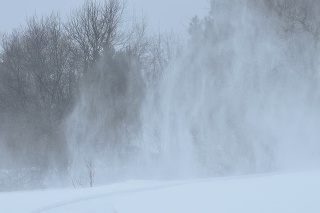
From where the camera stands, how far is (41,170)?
892 inches

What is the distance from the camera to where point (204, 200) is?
628 cm

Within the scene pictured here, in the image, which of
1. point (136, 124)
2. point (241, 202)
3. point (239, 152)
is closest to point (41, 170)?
point (136, 124)

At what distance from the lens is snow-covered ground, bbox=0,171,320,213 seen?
213 inches

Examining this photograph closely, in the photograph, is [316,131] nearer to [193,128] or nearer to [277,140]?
[277,140]

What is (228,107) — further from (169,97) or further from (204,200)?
(204,200)

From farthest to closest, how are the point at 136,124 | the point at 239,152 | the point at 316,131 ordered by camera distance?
the point at 136,124 → the point at 239,152 → the point at 316,131

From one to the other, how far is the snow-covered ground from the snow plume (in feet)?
32.3

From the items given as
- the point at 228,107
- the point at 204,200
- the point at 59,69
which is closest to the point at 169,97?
the point at 228,107

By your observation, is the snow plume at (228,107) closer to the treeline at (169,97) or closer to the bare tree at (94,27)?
the treeline at (169,97)

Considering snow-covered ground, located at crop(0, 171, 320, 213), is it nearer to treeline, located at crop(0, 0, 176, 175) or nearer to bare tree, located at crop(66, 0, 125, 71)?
treeline, located at crop(0, 0, 176, 175)

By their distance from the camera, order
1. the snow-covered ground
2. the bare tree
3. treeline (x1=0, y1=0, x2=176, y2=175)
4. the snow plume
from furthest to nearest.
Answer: the bare tree < treeline (x1=0, y1=0, x2=176, y2=175) < the snow plume < the snow-covered ground

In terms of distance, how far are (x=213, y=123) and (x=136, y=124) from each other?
411 cm

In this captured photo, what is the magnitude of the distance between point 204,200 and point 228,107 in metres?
12.5

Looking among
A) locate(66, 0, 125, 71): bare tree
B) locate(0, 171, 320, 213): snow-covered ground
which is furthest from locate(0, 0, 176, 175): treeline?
locate(0, 171, 320, 213): snow-covered ground
